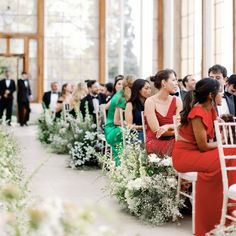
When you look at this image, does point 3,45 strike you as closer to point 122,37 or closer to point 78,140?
point 122,37

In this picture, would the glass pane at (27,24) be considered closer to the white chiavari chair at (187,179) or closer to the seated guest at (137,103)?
the seated guest at (137,103)

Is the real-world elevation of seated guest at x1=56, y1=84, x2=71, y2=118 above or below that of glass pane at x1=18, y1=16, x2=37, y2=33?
below

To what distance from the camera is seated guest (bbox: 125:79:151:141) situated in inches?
221

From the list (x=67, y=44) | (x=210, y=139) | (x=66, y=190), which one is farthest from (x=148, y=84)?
(x=67, y=44)

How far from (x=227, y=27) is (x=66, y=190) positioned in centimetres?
512

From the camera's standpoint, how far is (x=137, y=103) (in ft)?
18.6

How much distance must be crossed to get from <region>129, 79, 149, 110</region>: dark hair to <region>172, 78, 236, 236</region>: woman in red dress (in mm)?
1748

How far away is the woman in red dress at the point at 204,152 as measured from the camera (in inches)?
147

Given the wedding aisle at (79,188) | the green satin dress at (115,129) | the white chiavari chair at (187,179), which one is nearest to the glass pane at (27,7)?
the wedding aisle at (79,188)

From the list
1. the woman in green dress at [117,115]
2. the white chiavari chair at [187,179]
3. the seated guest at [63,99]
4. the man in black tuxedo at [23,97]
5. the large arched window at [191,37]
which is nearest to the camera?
the white chiavari chair at [187,179]

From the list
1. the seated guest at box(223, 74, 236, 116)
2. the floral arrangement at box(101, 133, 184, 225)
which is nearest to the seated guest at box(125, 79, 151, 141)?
the seated guest at box(223, 74, 236, 116)

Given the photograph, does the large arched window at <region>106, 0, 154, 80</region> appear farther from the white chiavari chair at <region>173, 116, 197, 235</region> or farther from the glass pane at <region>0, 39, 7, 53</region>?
the white chiavari chair at <region>173, 116, 197, 235</region>

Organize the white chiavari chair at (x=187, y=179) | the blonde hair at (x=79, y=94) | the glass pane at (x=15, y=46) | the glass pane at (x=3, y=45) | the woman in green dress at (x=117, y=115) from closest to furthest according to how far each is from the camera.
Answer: the white chiavari chair at (x=187, y=179) < the woman in green dress at (x=117, y=115) < the blonde hair at (x=79, y=94) < the glass pane at (x=3, y=45) < the glass pane at (x=15, y=46)

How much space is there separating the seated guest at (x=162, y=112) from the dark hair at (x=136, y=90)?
2.27 feet
